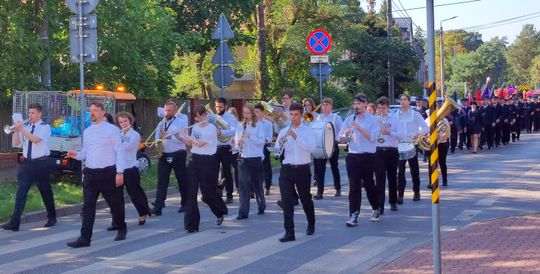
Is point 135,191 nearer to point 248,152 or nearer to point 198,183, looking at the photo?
point 198,183

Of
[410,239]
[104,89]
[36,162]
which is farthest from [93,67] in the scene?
[410,239]

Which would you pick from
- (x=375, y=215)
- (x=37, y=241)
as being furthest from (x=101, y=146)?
(x=375, y=215)

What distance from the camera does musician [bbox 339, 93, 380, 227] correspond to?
37.5ft

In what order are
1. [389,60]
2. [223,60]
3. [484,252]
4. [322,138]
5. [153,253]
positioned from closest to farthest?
[484,252], [153,253], [322,138], [223,60], [389,60]

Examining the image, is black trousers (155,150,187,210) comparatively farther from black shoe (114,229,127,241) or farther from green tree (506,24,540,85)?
green tree (506,24,540,85)

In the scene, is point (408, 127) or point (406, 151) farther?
point (408, 127)

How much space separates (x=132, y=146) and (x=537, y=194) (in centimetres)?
708

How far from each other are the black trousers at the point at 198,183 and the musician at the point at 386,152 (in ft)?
7.74

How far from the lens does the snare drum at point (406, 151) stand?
13.6 metres

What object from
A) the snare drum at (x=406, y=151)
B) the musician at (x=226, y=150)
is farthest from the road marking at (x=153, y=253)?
the snare drum at (x=406, y=151)

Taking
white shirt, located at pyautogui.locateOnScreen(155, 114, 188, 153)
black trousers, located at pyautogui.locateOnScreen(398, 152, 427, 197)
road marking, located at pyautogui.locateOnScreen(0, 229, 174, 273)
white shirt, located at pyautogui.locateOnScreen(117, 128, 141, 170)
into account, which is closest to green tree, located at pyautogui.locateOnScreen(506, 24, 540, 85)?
black trousers, located at pyautogui.locateOnScreen(398, 152, 427, 197)

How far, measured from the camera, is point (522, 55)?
13038 centimetres

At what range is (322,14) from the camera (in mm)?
38750

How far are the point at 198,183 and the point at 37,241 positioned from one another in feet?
7.27
